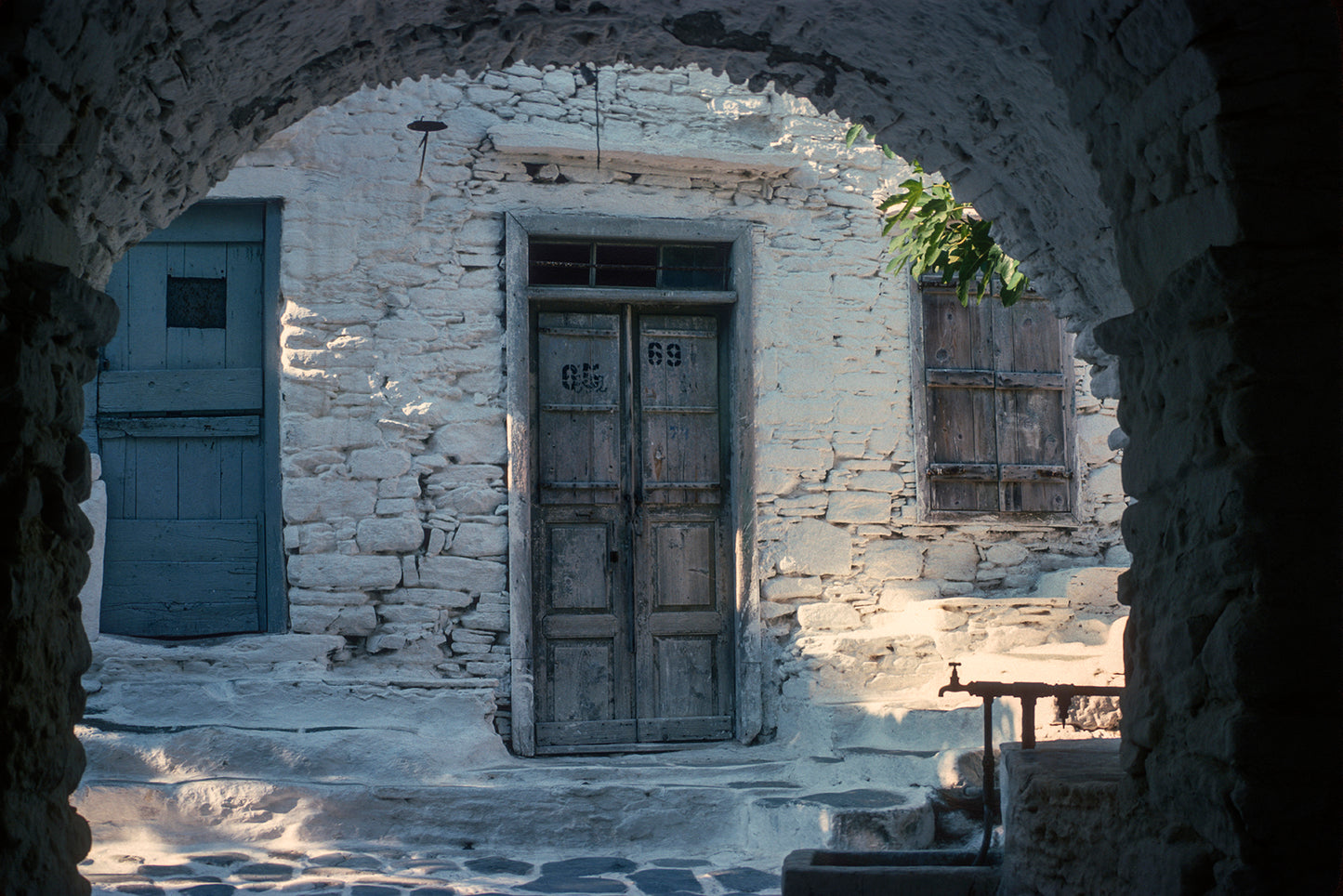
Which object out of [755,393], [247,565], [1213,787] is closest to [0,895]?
[1213,787]

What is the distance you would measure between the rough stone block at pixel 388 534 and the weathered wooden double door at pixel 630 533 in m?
0.68

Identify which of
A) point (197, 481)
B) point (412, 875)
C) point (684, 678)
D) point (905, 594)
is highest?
point (197, 481)

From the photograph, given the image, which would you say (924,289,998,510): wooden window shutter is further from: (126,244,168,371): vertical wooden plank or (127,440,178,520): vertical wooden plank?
(126,244,168,371): vertical wooden plank

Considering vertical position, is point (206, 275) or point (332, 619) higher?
point (206, 275)

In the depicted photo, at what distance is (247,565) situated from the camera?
18.1 feet

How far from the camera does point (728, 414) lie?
6.14 m

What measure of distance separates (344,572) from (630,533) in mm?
1537

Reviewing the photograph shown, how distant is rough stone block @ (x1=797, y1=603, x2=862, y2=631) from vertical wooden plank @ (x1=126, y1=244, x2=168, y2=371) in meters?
3.61

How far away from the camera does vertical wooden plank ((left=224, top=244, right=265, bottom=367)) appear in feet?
18.5

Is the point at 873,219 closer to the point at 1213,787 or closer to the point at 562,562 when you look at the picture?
the point at 562,562

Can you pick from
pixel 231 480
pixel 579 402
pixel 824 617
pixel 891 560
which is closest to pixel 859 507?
pixel 891 560

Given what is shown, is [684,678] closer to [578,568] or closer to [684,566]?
[684,566]

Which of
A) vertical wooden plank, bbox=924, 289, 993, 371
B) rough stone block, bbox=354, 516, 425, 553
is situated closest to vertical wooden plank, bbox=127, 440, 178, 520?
rough stone block, bbox=354, 516, 425, 553

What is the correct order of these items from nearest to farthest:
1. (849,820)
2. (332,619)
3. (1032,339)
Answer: (849,820)
(332,619)
(1032,339)
